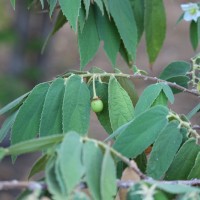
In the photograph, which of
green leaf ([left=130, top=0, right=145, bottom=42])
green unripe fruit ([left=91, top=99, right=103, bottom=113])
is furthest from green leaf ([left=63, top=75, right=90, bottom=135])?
green leaf ([left=130, top=0, right=145, bottom=42])

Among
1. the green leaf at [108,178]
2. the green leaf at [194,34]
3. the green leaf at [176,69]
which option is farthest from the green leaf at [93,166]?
the green leaf at [194,34]

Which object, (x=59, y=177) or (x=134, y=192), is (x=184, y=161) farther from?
(x=59, y=177)

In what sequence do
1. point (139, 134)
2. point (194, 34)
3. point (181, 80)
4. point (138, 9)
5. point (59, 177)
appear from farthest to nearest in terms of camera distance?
point (194, 34) < point (138, 9) < point (181, 80) < point (139, 134) < point (59, 177)

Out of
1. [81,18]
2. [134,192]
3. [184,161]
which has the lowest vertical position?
[184,161]

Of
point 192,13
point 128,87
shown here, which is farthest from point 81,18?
point 192,13

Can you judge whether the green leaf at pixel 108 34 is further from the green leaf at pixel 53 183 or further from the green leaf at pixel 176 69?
the green leaf at pixel 53 183

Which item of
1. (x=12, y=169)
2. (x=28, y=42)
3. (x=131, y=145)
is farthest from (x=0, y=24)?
(x=131, y=145)

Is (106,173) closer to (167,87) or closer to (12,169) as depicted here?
(167,87)
